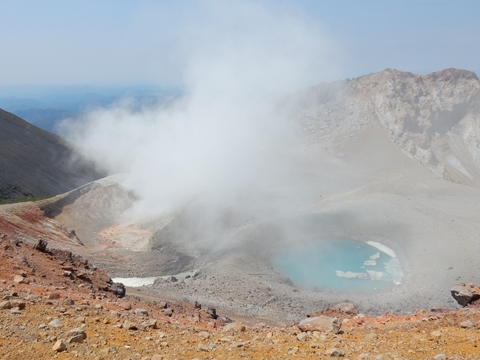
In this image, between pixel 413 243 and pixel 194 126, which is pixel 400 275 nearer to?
Result: pixel 413 243

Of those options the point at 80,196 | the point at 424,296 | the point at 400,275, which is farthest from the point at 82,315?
the point at 80,196

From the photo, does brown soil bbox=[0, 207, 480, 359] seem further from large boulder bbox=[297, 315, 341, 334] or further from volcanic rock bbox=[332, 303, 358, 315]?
volcanic rock bbox=[332, 303, 358, 315]

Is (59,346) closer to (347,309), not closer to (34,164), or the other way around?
(347,309)

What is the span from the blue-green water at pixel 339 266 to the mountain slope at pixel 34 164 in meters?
45.3

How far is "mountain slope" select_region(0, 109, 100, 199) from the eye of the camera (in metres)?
66.0

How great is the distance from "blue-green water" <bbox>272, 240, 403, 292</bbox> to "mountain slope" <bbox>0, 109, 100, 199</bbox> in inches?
1782

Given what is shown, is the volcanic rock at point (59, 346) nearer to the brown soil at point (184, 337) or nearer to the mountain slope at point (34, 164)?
the brown soil at point (184, 337)

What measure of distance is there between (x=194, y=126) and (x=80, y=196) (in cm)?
2416

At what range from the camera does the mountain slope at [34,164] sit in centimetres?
6600

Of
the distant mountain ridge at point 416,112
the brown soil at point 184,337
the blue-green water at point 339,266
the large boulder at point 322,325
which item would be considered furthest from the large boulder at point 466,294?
the distant mountain ridge at point 416,112

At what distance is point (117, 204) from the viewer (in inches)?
1876

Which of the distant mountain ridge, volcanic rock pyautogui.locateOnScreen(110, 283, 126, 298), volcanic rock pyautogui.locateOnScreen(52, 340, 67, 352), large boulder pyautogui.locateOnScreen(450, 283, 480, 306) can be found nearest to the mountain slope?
the distant mountain ridge

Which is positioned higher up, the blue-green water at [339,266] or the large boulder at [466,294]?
the blue-green water at [339,266]

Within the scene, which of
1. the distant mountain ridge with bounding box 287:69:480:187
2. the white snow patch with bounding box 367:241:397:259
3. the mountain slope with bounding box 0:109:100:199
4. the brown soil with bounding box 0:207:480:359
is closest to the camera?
the brown soil with bounding box 0:207:480:359
